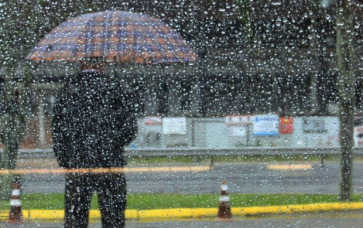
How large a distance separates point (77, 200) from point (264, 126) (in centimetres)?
53

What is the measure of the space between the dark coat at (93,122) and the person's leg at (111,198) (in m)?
0.04

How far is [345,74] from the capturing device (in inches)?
61.1

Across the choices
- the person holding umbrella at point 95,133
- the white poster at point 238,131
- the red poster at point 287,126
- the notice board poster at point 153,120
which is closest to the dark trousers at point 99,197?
the person holding umbrella at point 95,133

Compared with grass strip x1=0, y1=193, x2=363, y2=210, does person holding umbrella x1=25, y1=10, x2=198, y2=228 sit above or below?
above

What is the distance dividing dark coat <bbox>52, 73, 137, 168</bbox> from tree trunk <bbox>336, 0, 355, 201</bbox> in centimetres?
54

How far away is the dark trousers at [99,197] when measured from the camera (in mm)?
1588

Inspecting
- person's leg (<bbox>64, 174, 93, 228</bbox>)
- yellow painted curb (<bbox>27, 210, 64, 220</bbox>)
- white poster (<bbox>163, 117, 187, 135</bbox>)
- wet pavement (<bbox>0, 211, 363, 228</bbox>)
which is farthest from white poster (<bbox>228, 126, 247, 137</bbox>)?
yellow painted curb (<bbox>27, 210, 64, 220</bbox>)

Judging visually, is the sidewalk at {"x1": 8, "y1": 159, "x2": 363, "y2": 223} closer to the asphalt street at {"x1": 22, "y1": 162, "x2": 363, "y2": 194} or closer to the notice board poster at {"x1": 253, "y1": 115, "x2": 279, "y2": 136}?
the asphalt street at {"x1": 22, "y1": 162, "x2": 363, "y2": 194}

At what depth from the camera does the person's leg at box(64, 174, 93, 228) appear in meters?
1.59

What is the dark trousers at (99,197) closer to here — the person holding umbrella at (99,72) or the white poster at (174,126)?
the person holding umbrella at (99,72)

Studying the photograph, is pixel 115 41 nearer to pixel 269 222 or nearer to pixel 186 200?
pixel 186 200

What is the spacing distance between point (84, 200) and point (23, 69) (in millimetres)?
380

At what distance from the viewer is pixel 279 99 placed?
161 cm

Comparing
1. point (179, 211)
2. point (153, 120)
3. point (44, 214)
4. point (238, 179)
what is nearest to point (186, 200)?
point (179, 211)
